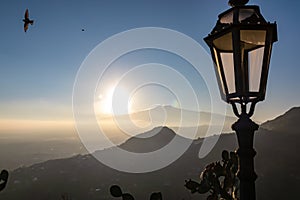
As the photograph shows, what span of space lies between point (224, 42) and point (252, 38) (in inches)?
11.7

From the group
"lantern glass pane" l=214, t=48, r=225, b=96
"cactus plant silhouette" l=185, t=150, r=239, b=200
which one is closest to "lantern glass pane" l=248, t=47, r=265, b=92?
"lantern glass pane" l=214, t=48, r=225, b=96

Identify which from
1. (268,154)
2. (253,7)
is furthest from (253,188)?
(268,154)

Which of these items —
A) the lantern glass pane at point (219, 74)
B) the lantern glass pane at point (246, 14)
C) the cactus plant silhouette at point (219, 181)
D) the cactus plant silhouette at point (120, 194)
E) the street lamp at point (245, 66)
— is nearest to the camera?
the cactus plant silhouette at point (120, 194)

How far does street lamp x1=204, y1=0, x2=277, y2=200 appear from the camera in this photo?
9.55 feet

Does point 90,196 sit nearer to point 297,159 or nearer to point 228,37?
point 297,159

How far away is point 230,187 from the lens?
12.8 feet

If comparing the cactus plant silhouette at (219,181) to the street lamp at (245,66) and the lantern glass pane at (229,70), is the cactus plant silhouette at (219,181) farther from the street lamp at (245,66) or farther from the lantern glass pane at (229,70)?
the lantern glass pane at (229,70)

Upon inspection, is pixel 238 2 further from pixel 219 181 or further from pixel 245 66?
pixel 219 181

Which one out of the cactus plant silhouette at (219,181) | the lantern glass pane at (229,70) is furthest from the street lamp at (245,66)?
the cactus plant silhouette at (219,181)

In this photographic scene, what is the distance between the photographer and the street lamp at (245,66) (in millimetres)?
2912

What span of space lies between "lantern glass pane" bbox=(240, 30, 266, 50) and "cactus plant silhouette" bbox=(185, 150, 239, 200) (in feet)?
4.76

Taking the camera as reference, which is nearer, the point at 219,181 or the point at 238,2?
the point at 238,2

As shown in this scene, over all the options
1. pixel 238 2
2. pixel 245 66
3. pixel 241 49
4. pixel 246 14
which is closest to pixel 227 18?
pixel 246 14

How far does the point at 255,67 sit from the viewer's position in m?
3.03
